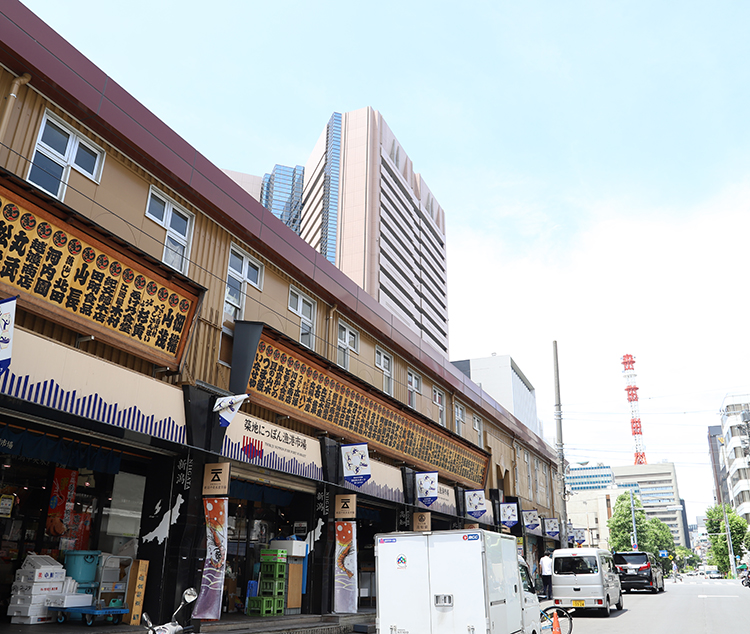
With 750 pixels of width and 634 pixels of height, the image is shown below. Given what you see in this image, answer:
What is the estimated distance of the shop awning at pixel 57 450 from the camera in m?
10.0

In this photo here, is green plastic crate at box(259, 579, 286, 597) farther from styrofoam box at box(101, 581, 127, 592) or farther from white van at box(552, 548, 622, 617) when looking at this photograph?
white van at box(552, 548, 622, 617)

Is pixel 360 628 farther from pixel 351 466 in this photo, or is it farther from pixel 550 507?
pixel 550 507

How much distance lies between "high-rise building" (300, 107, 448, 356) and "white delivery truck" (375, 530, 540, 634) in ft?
220

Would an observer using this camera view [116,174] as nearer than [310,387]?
Yes

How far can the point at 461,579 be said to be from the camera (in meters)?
9.85

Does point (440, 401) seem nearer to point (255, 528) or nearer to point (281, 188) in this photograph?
point (255, 528)

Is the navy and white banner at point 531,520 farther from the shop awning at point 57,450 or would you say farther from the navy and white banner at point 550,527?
the shop awning at point 57,450

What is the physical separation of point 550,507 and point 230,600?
30.6 metres

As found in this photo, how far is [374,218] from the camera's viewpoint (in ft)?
269

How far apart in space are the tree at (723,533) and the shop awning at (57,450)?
261 ft

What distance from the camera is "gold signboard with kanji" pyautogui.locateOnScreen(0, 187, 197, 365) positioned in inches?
348

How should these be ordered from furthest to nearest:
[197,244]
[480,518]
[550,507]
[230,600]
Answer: [550,507]
[480,518]
[230,600]
[197,244]

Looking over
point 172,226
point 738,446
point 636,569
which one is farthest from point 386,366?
point 738,446

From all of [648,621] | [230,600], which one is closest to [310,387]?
[230,600]
